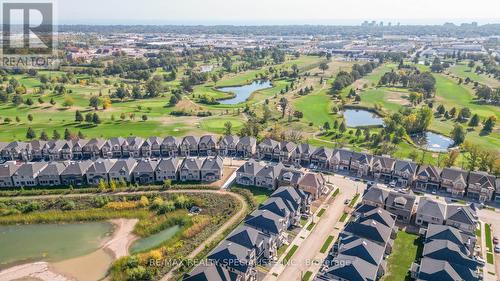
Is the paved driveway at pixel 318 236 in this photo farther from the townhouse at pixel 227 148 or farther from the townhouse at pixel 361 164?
the townhouse at pixel 227 148

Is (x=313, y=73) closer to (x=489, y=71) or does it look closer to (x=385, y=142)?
(x=489, y=71)

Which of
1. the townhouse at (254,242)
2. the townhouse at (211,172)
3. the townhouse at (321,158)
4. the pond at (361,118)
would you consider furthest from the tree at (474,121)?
the townhouse at (211,172)

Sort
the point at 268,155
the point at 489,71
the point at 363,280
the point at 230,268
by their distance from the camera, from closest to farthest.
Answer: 1. the point at 363,280
2. the point at 230,268
3. the point at 268,155
4. the point at 489,71

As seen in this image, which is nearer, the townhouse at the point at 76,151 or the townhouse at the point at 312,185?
the townhouse at the point at 312,185

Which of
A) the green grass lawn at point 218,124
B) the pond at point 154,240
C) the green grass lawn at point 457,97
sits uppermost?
the green grass lawn at point 457,97

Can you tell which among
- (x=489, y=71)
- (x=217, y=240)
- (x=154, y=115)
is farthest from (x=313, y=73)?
(x=217, y=240)

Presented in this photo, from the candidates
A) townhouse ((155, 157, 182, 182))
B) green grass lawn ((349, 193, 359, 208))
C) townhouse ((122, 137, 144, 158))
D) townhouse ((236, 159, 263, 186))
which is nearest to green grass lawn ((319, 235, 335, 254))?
green grass lawn ((349, 193, 359, 208))

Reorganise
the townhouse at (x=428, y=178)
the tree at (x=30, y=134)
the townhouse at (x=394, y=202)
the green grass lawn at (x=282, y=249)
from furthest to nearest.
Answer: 1. the tree at (x=30, y=134)
2. the townhouse at (x=428, y=178)
3. the townhouse at (x=394, y=202)
4. the green grass lawn at (x=282, y=249)
